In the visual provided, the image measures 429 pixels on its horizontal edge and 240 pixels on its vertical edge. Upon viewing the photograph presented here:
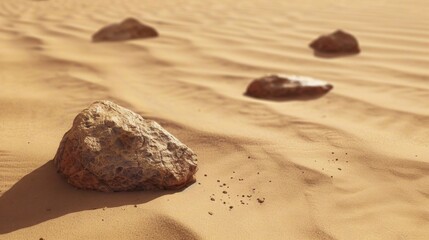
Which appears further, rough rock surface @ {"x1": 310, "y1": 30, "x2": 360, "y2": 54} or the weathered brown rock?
the weathered brown rock

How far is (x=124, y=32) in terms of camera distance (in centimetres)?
383

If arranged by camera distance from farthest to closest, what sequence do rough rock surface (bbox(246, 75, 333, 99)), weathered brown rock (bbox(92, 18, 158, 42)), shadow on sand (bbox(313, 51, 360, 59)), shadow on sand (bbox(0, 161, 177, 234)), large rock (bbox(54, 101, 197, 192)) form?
weathered brown rock (bbox(92, 18, 158, 42)), shadow on sand (bbox(313, 51, 360, 59)), rough rock surface (bbox(246, 75, 333, 99)), large rock (bbox(54, 101, 197, 192)), shadow on sand (bbox(0, 161, 177, 234))

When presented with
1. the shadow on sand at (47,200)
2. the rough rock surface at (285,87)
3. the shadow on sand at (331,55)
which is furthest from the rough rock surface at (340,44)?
the shadow on sand at (47,200)

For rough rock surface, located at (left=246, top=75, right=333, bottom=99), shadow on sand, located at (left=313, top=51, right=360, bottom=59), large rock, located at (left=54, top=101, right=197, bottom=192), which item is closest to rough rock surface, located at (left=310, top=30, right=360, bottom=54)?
shadow on sand, located at (left=313, top=51, right=360, bottom=59)

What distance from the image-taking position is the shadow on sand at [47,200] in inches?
60.6

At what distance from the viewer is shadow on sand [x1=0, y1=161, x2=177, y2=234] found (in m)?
1.54

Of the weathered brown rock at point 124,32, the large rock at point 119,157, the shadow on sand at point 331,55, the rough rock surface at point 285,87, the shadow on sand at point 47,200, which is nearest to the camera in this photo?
the shadow on sand at point 47,200

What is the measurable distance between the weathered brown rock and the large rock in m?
2.11

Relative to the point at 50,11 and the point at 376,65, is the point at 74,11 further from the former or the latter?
the point at 376,65

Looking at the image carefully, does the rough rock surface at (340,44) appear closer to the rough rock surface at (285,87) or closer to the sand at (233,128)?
the sand at (233,128)

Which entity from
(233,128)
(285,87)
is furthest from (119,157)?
(285,87)

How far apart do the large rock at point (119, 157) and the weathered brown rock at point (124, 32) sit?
6.93 ft

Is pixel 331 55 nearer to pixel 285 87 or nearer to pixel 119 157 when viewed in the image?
pixel 285 87

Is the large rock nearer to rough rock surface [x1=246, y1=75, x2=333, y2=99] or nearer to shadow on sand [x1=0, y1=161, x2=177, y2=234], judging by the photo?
shadow on sand [x1=0, y1=161, x2=177, y2=234]
